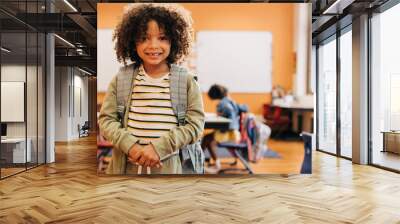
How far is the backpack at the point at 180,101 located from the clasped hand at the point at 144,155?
1.04ft

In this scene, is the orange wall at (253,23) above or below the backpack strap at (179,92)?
above

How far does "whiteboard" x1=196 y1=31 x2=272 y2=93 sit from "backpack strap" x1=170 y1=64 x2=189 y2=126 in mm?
244

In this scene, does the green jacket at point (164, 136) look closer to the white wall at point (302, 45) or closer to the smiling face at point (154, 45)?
the smiling face at point (154, 45)

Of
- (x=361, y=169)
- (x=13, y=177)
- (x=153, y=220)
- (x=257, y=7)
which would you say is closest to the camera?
(x=153, y=220)

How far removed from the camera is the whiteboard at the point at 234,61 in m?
4.95

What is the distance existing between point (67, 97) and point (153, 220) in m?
4.45

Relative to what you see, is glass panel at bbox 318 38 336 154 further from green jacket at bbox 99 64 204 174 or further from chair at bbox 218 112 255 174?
green jacket at bbox 99 64 204 174

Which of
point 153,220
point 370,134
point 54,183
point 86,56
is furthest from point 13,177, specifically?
point 370,134

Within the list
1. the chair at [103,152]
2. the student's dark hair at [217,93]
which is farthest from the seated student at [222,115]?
the chair at [103,152]

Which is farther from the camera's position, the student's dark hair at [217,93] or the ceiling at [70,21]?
the ceiling at [70,21]

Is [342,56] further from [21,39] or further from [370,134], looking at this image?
[21,39]

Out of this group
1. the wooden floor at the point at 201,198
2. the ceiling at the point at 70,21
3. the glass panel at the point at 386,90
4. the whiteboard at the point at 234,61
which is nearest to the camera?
the wooden floor at the point at 201,198

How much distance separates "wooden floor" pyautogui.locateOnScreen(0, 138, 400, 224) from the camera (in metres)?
3.51

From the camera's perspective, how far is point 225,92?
491 cm
